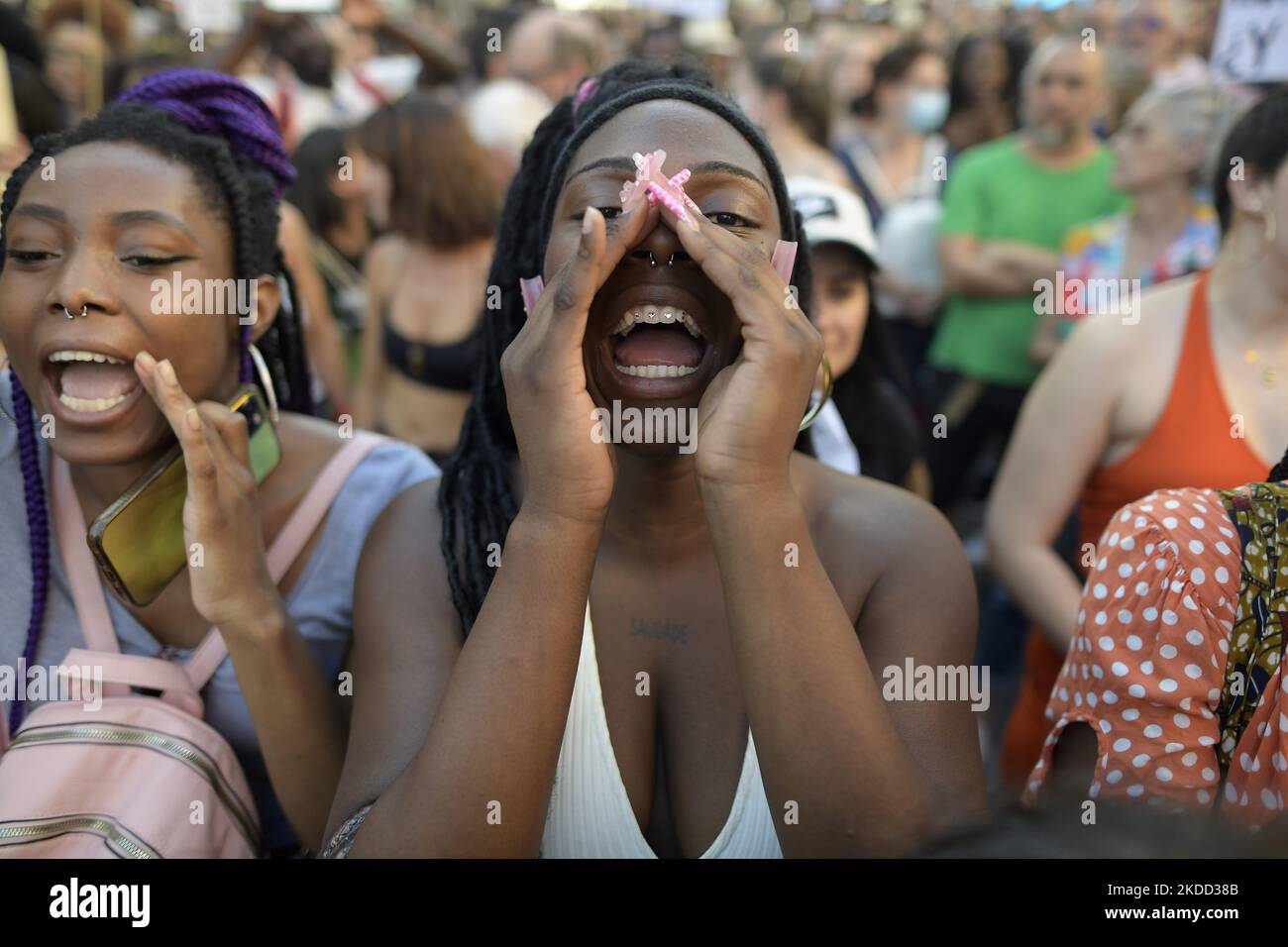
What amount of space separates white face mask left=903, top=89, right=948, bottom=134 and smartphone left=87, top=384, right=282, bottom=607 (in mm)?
5340

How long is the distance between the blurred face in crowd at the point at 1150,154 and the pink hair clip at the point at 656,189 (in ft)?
10.6

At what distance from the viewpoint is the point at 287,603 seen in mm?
2209

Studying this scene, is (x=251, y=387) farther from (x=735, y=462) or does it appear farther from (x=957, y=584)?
(x=957, y=584)

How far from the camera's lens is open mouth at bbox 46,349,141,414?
6.63 feet

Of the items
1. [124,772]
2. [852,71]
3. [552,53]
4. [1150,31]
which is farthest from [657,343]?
[852,71]

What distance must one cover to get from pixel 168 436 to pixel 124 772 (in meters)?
0.60

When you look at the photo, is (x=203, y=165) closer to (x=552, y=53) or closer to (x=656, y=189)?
(x=656, y=189)

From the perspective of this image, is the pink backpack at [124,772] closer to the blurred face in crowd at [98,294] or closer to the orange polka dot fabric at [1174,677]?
the blurred face in crowd at [98,294]

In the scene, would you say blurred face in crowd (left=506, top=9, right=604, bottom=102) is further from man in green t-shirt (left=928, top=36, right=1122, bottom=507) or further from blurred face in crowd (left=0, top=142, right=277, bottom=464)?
blurred face in crowd (left=0, top=142, right=277, bottom=464)

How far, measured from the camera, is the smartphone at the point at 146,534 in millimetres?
1942

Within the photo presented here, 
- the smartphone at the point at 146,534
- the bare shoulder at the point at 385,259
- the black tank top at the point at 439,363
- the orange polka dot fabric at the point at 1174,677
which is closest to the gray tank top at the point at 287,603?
the smartphone at the point at 146,534

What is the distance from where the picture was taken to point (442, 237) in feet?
15.6
